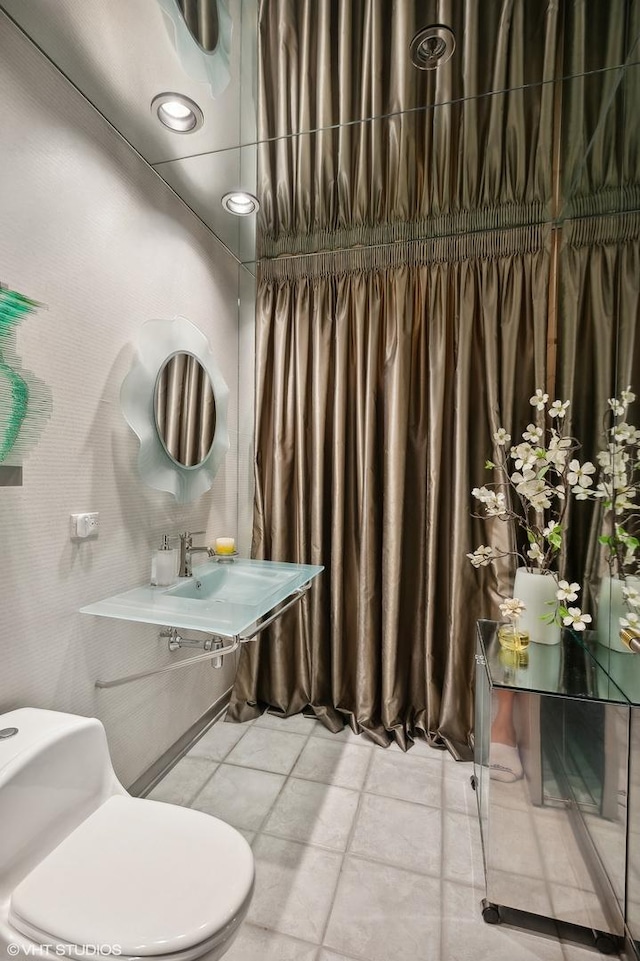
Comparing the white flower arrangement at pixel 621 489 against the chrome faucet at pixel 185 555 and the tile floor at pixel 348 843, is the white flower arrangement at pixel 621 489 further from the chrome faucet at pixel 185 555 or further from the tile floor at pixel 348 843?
the chrome faucet at pixel 185 555

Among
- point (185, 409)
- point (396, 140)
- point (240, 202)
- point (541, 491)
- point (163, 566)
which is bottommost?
point (163, 566)

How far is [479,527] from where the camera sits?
209 centimetres

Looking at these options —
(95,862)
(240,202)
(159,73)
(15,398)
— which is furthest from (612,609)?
(159,73)

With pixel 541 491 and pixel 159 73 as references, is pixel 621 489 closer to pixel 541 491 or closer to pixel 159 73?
pixel 541 491

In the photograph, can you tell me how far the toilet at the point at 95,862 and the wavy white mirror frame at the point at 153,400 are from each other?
0.82 m

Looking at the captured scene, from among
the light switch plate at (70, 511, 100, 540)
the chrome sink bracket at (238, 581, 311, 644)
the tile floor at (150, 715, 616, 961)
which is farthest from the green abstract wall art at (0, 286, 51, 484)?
the tile floor at (150, 715, 616, 961)

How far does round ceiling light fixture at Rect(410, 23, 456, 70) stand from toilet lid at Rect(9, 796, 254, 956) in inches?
89.0

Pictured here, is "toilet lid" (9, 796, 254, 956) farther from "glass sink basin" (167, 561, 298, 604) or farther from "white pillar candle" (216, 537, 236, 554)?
"white pillar candle" (216, 537, 236, 554)

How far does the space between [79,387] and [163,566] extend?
2.22 ft

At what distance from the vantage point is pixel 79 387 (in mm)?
1396

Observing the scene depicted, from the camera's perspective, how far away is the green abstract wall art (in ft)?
3.48

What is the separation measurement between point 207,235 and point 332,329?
0.73m

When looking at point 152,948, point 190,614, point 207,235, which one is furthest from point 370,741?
point 207,235

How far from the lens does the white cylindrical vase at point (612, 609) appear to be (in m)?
1.36
